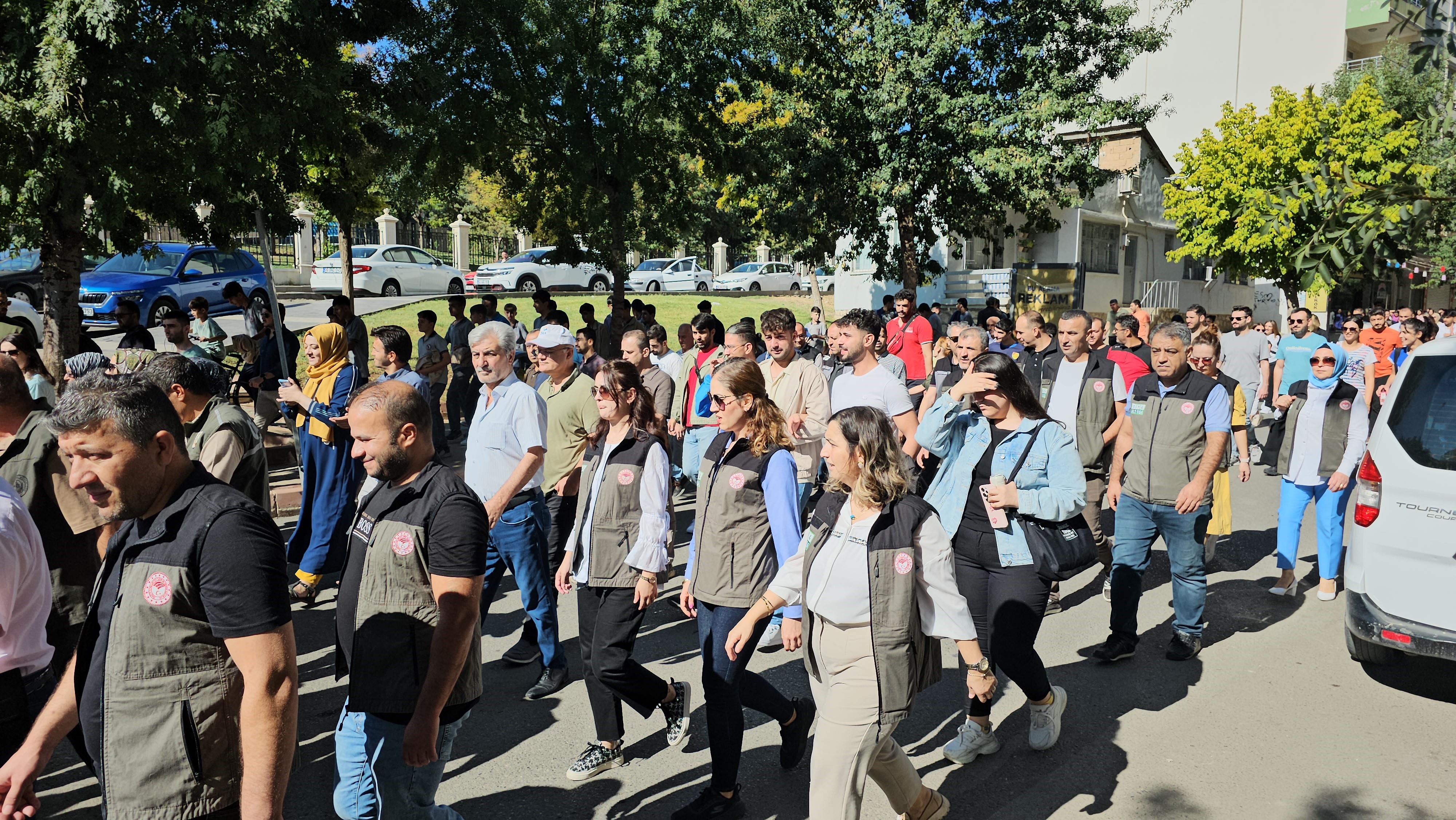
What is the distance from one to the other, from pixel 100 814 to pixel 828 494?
3380 mm

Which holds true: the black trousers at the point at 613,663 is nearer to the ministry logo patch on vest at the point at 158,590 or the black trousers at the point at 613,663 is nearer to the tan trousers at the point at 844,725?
the tan trousers at the point at 844,725

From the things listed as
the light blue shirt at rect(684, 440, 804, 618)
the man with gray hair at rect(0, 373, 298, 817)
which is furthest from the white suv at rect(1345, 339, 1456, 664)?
the man with gray hair at rect(0, 373, 298, 817)

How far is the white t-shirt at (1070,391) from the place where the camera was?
7.18 meters

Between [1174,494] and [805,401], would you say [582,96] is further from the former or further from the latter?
[1174,494]

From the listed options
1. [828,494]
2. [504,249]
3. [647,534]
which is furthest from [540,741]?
[504,249]

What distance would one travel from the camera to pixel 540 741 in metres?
4.80

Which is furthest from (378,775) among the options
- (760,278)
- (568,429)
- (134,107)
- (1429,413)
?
(760,278)

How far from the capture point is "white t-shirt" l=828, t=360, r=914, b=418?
622 centimetres

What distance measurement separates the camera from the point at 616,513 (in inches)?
178

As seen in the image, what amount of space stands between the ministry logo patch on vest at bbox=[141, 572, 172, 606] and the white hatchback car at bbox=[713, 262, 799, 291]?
35.5 metres

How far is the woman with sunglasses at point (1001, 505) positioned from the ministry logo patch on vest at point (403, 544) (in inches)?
97.9

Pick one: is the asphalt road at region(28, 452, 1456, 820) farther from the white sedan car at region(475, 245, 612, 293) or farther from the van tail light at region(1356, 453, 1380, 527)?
the white sedan car at region(475, 245, 612, 293)

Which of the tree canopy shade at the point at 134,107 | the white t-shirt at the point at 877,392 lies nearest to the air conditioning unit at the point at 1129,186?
the tree canopy shade at the point at 134,107

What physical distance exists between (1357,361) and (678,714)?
26.0 feet
